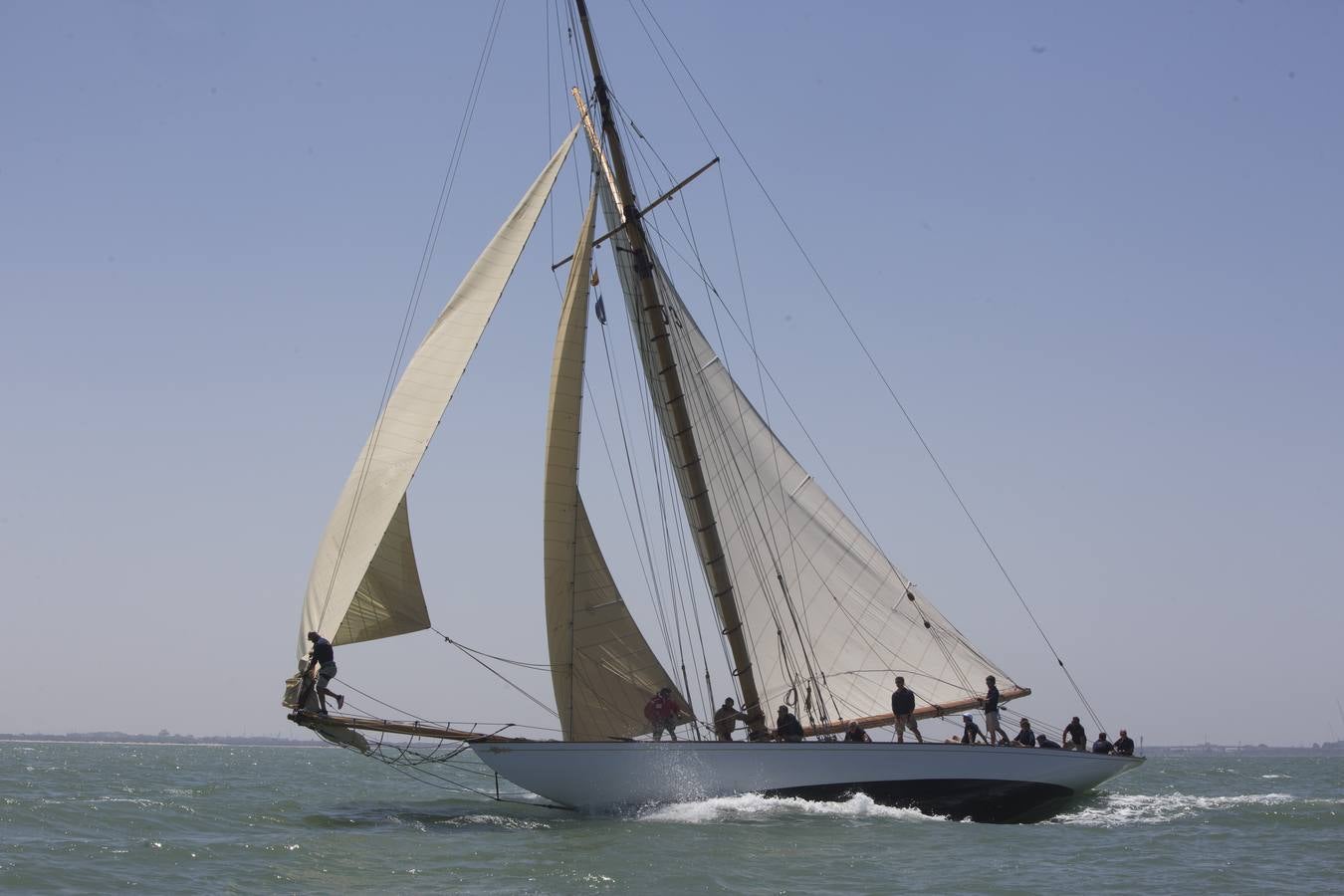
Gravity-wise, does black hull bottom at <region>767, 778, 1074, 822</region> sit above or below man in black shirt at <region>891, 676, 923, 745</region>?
below

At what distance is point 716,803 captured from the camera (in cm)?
2333

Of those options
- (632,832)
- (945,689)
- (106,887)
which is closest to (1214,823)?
(945,689)

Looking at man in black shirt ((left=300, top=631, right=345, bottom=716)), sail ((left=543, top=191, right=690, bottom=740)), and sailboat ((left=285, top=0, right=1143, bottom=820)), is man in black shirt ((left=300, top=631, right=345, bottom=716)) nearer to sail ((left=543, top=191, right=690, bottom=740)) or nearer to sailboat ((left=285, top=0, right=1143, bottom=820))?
sailboat ((left=285, top=0, right=1143, bottom=820))

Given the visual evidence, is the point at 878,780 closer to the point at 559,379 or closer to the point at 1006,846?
the point at 1006,846

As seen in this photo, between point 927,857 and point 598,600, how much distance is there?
7630mm

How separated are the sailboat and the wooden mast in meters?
0.04

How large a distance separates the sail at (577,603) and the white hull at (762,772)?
881 mm

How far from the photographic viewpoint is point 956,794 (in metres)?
24.2

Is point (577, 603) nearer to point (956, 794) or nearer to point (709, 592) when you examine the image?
point (709, 592)

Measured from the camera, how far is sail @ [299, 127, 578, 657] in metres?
22.4

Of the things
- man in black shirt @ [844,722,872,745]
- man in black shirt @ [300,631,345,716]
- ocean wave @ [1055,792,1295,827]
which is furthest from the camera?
ocean wave @ [1055,792,1295,827]

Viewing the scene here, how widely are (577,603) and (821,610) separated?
18.7 ft

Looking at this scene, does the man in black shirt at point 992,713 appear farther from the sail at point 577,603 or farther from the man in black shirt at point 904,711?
the sail at point 577,603

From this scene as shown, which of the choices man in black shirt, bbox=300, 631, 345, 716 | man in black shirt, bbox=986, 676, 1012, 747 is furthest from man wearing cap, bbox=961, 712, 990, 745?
man in black shirt, bbox=300, 631, 345, 716
